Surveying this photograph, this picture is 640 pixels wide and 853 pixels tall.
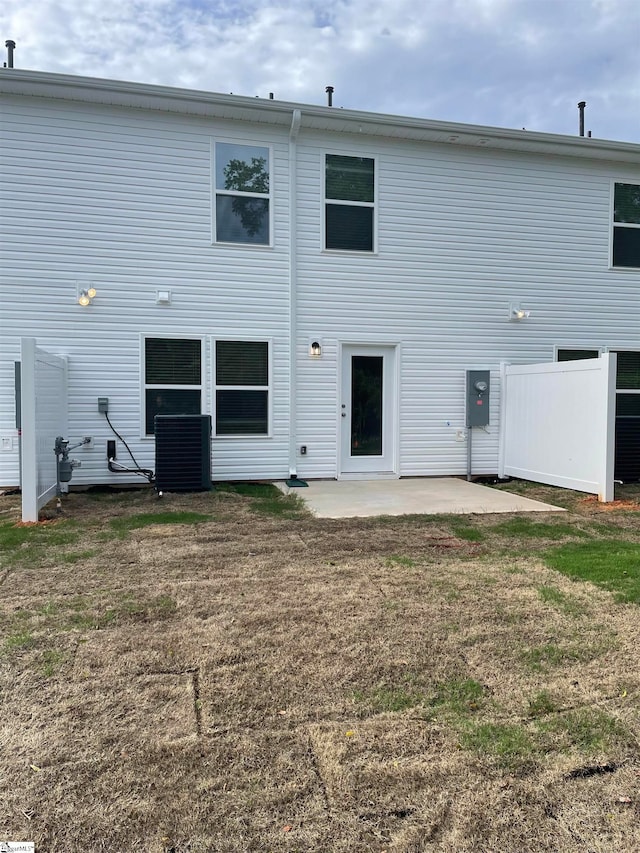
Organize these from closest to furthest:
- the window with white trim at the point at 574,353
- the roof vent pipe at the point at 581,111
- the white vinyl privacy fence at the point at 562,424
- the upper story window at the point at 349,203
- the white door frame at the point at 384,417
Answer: the white vinyl privacy fence at the point at 562,424 → the upper story window at the point at 349,203 → the white door frame at the point at 384,417 → the window with white trim at the point at 574,353 → the roof vent pipe at the point at 581,111

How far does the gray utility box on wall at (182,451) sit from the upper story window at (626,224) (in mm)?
6937

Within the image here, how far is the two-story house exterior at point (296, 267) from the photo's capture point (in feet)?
23.9

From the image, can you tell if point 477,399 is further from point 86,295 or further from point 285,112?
point 86,295

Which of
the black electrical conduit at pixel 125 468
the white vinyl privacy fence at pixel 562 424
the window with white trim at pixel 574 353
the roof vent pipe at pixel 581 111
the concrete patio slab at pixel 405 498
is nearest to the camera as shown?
the concrete patio slab at pixel 405 498

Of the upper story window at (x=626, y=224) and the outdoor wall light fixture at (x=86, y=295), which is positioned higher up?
the upper story window at (x=626, y=224)

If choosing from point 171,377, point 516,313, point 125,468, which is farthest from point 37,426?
point 516,313

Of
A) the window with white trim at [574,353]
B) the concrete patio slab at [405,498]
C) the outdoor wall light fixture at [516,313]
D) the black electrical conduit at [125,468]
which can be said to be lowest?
the concrete patio slab at [405,498]

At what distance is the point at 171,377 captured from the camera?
25.2ft

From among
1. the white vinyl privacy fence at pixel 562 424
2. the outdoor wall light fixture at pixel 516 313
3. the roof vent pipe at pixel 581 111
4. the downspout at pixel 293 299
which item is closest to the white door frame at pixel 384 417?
the downspout at pixel 293 299

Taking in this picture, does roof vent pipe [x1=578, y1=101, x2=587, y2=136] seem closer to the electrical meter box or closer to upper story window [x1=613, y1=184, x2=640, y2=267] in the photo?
upper story window [x1=613, y1=184, x2=640, y2=267]

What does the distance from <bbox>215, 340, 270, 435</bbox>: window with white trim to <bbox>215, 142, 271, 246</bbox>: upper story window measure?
→ 4.88ft

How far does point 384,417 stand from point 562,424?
2.43 meters

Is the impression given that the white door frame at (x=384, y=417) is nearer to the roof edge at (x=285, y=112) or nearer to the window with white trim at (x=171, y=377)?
the window with white trim at (x=171, y=377)

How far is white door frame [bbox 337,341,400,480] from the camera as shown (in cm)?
823
